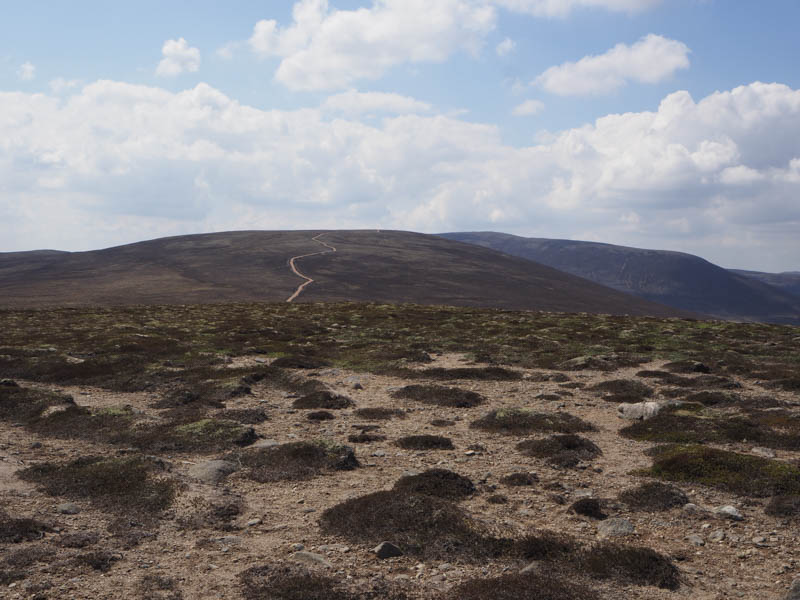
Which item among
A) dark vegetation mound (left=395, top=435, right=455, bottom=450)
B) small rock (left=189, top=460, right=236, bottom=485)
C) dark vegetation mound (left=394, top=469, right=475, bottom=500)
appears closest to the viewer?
dark vegetation mound (left=394, top=469, right=475, bottom=500)

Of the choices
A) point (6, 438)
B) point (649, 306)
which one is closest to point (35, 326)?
point (6, 438)

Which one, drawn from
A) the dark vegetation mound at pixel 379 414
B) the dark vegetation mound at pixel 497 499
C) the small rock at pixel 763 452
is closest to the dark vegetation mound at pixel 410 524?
the dark vegetation mound at pixel 497 499

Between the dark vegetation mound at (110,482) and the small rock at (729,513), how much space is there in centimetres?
1095

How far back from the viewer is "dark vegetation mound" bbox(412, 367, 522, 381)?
1018 inches

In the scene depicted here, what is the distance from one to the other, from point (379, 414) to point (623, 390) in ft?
34.3

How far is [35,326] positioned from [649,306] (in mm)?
150584

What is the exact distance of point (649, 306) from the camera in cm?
15925

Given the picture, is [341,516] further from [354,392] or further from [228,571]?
[354,392]

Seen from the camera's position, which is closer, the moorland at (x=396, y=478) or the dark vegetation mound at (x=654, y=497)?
the moorland at (x=396, y=478)

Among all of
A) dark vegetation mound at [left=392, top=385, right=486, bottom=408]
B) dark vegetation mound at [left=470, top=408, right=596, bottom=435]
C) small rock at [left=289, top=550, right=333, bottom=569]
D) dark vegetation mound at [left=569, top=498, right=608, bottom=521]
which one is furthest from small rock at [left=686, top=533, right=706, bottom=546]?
dark vegetation mound at [left=392, top=385, right=486, bottom=408]

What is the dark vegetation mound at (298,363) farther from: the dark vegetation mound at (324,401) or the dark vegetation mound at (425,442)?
the dark vegetation mound at (425,442)

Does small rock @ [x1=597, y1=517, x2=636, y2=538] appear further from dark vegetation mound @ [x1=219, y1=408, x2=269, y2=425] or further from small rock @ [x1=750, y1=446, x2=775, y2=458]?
dark vegetation mound @ [x1=219, y1=408, x2=269, y2=425]

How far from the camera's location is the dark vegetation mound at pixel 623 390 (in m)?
21.7

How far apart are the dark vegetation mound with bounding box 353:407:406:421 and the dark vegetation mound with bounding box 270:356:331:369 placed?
876cm
